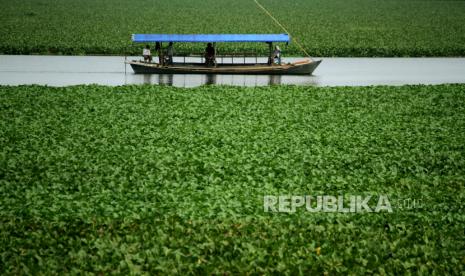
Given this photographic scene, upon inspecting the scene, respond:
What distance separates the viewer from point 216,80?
92.2 feet

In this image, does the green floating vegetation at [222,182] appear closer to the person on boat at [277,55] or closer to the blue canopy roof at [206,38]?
the blue canopy roof at [206,38]

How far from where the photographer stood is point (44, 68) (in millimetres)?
31156

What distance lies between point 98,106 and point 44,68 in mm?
11869

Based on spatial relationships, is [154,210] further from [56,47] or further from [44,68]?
[56,47]

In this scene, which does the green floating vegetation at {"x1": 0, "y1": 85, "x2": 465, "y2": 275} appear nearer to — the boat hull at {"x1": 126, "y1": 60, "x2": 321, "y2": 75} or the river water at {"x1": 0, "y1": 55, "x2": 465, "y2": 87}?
the river water at {"x1": 0, "y1": 55, "x2": 465, "y2": 87}

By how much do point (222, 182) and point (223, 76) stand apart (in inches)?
643

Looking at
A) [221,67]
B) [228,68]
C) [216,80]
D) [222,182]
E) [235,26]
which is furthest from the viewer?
[235,26]

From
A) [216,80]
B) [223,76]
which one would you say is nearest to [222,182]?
[216,80]

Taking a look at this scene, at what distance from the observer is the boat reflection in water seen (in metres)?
27.1

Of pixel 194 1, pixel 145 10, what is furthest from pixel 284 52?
pixel 194 1

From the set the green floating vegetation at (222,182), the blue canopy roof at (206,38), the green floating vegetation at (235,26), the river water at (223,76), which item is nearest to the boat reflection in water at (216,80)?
the river water at (223,76)

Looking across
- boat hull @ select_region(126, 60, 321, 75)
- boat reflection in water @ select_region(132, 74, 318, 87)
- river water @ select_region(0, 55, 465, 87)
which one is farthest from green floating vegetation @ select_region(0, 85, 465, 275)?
boat hull @ select_region(126, 60, 321, 75)

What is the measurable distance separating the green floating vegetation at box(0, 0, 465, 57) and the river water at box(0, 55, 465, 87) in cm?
198

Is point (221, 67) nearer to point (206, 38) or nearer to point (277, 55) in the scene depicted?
point (206, 38)
